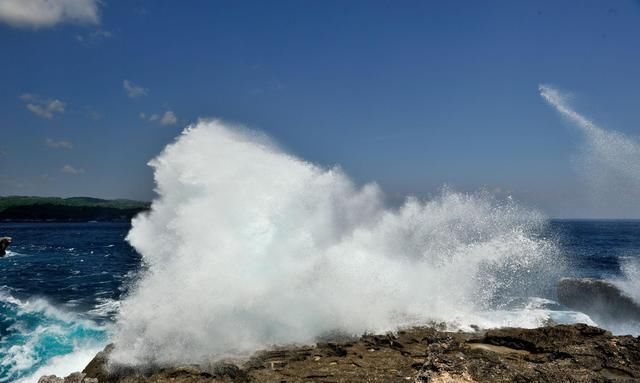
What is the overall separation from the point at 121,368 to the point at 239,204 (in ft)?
19.6

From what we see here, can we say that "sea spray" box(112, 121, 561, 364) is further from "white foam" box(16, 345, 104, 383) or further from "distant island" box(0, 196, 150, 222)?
"distant island" box(0, 196, 150, 222)

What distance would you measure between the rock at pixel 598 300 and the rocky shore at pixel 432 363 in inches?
484

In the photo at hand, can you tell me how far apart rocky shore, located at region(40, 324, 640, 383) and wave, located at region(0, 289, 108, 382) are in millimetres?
4540

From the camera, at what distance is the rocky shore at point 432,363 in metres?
7.94

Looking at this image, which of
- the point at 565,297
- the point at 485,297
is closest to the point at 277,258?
the point at 485,297

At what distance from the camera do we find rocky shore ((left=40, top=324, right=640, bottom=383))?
313 inches

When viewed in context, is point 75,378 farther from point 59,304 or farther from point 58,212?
point 58,212

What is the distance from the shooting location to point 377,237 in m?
19.2

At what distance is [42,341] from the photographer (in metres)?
14.6

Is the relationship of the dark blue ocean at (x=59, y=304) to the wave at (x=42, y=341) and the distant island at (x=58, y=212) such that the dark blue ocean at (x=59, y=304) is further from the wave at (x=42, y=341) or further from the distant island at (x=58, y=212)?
the distant island at (x=58, y=212)

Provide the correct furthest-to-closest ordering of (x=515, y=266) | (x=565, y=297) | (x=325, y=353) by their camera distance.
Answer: (x=515, y=266), (x=565, y=297), (x=325, y=353)

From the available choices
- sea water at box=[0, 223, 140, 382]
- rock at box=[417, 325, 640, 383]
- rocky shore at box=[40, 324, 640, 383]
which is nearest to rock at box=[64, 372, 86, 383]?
rocky shore at box=[40, 324, 640, 383]

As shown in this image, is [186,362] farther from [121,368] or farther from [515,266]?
[515,266]

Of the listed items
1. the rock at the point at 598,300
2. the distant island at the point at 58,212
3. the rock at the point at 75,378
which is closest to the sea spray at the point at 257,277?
the rock at the point at 75,378
